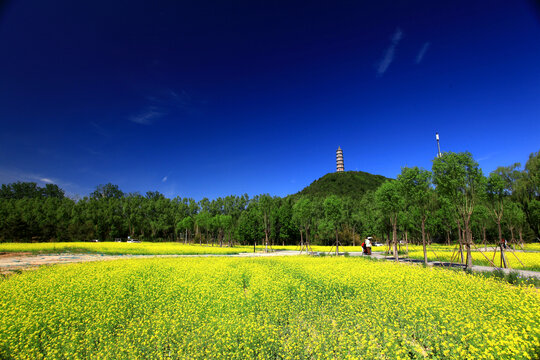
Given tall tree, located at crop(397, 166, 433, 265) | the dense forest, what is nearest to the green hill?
the dense forest

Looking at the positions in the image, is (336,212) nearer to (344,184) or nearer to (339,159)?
(344,184)

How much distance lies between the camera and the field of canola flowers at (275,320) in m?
5.12

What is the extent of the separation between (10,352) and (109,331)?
1979 millimetres

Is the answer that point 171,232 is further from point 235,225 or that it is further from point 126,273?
point 126,273

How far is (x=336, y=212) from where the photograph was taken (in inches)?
1191

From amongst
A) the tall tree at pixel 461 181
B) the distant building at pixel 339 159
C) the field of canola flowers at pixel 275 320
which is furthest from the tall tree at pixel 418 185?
the distant building at pixel 339 159

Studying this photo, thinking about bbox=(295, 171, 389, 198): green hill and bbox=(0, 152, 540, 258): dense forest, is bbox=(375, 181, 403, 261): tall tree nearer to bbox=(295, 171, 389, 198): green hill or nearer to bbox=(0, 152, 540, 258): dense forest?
bbox=(0, 152, 540, 258): dense forest

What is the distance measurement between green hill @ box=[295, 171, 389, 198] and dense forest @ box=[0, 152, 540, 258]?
1.39 ft

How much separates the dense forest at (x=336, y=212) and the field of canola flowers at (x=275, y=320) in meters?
10.2

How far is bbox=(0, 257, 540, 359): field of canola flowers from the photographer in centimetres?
512

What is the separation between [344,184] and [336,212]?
233 ft

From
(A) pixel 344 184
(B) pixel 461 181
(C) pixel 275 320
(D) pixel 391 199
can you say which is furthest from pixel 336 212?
(A) pixel 344 184

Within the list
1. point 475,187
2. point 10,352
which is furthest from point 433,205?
point 10,352

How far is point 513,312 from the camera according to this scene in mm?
6301
